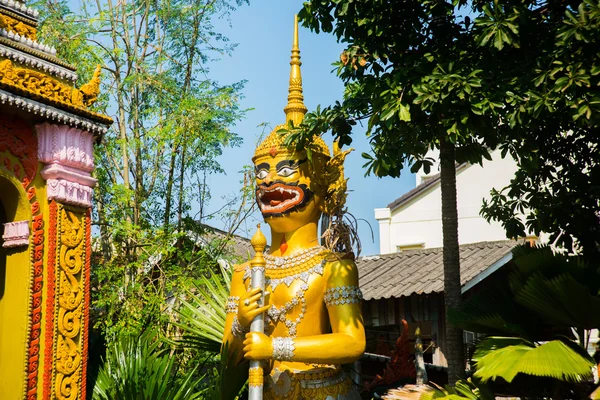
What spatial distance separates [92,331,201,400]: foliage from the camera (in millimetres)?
6281

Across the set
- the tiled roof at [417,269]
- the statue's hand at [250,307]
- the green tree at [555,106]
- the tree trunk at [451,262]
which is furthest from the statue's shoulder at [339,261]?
the tiled roof at [417,269]

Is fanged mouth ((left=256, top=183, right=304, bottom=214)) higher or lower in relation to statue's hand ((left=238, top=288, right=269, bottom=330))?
higher

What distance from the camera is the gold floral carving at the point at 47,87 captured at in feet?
24.3

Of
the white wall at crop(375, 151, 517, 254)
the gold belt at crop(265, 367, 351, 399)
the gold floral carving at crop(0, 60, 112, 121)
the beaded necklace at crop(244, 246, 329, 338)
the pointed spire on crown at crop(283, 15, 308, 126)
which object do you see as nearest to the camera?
the gold belt at crop(265, 367, 351, 399)

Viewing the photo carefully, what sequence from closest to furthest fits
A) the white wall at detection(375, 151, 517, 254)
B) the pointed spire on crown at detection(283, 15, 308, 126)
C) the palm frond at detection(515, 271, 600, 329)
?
the palm frond at detection(515, 271, 600, 329) < the pointed spire on crown at detection(283, 15, 308, 126) < the white wall at detection(375, 151, 517, 254)

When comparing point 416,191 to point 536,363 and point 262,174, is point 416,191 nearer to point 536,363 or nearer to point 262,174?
point 262,174

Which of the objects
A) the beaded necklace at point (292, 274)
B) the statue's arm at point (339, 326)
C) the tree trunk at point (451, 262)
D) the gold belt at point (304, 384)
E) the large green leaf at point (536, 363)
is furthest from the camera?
the tree trunk at point (451, 262)

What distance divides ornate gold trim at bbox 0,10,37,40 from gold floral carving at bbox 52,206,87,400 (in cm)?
173

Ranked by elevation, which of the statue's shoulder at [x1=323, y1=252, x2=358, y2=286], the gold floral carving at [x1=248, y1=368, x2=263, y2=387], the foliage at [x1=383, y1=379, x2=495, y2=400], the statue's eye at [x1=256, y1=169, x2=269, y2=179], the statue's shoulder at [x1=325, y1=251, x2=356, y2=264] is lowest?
the foliage at [x1=383, y1=379, x2=495, y2=400]

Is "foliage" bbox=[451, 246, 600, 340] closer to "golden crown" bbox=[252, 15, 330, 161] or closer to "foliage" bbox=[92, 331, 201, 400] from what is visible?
"golden crown" bbox=[252, 15, 330, 161]

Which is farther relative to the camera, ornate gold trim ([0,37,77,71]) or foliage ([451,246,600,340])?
ornate gold trim ([0,37,77,71])

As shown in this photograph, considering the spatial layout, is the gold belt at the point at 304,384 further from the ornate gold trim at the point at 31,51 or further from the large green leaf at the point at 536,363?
the ornate gold trim at the point at 31,51

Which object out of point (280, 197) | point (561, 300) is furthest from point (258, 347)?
point (561, 300)

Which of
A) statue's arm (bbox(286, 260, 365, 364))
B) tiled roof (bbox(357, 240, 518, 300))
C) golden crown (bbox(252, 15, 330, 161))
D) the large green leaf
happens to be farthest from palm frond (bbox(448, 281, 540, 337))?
tiled roof (bbox(357, 240, 518, 300))
